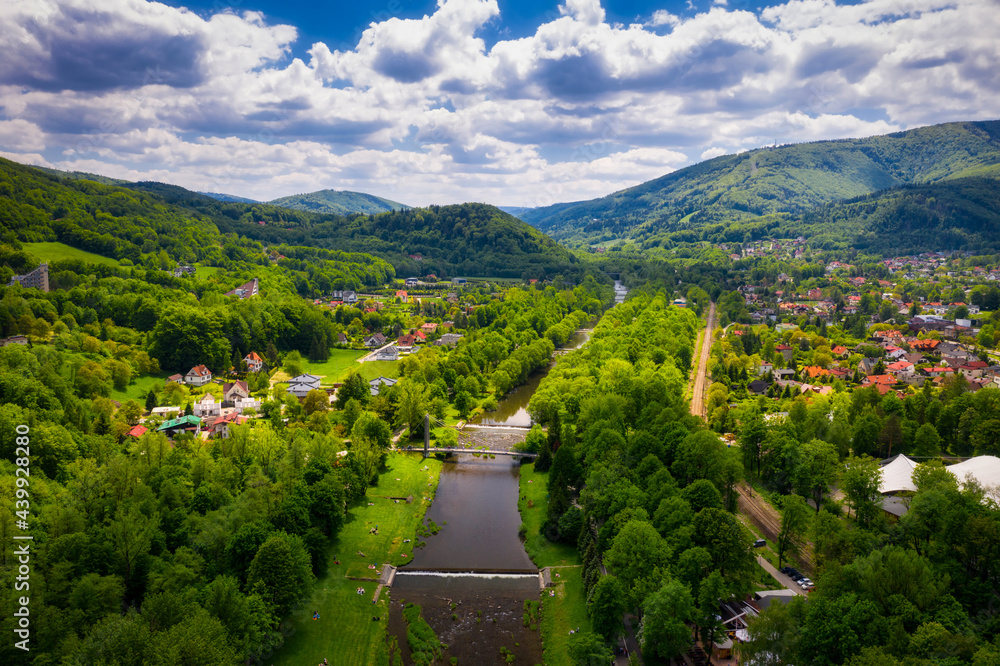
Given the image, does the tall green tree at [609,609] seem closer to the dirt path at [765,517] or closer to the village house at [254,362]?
the dirt path at [765,517]

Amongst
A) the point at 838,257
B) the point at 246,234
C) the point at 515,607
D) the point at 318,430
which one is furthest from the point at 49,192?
the point at 838,257

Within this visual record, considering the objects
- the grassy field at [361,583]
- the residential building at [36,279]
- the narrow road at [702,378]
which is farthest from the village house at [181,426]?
the residential building at [36,279]

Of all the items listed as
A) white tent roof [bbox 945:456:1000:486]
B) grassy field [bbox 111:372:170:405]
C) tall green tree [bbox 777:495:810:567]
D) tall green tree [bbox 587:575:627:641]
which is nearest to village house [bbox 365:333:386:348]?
grassy field [bbox 111:372:170:405]

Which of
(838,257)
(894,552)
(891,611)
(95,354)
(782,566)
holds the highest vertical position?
(838,257)

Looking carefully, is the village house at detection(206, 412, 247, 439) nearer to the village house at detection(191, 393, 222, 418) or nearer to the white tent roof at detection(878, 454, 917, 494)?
the village house at detection(191, 393, 222, 418)

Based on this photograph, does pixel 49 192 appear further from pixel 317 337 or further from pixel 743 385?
pixel 743 385
